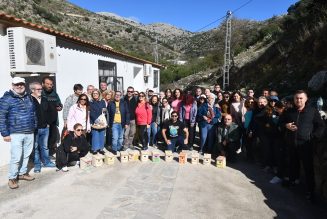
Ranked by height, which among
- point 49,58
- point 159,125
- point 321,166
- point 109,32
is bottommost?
point 321,166

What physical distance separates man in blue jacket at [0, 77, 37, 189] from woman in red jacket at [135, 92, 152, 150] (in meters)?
3.11

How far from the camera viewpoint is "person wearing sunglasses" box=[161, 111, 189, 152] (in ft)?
25.7

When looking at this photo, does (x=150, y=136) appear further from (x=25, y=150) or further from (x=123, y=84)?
(x=123, y=84)

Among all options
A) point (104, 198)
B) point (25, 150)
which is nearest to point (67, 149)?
point (25, 150)

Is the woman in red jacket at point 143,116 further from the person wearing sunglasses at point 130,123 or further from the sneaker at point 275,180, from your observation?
the sneaker at point 275,180

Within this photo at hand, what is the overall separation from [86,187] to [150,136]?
356cm

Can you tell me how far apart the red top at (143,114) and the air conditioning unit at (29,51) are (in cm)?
239

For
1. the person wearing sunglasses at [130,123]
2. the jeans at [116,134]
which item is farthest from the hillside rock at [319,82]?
the jeans at [116,134]

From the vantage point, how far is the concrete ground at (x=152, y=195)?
177 inches

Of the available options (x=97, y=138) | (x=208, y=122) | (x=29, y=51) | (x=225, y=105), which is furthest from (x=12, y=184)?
(x=225, y=105)

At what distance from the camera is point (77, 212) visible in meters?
4.41

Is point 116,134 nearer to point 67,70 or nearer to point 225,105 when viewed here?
point 67,70

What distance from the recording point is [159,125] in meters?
8.48

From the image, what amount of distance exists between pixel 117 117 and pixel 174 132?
61.1 inches
